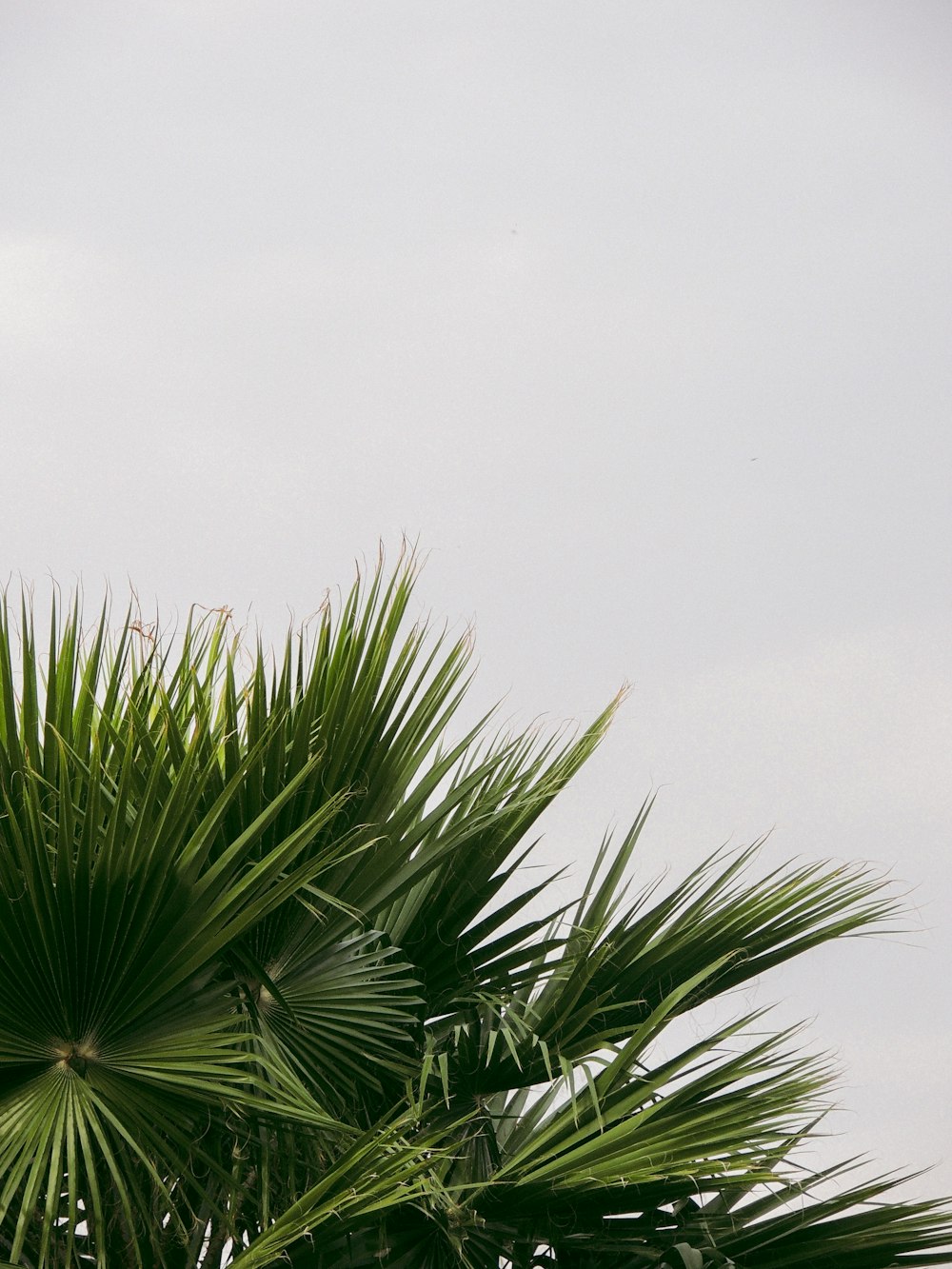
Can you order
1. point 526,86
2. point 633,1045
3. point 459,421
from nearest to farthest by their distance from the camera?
point 633,1045, point 459,421, point 526,86

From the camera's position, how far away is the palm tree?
1785 millimetres

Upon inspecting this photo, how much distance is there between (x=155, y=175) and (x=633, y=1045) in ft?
19.0

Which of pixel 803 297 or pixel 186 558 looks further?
pixel 803 297

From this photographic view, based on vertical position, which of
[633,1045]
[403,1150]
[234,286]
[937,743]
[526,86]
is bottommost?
[403,1150]

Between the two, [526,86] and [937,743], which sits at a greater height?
[526,86]

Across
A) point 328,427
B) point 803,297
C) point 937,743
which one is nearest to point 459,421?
point 328,427

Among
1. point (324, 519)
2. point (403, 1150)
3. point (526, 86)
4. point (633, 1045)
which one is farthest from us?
point (526, 86)

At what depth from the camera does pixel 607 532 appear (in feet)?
19.9

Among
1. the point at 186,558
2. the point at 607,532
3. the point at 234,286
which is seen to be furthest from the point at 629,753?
the point at 234,286

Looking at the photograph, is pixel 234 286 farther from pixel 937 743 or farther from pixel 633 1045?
pixel 633 1045

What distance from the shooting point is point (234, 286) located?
255 inches

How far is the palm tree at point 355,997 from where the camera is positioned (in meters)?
1.79

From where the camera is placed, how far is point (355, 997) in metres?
2.17

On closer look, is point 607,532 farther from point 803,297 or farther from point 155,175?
point 155,175
